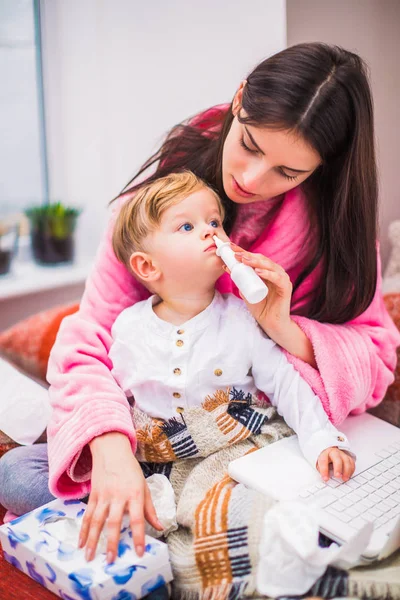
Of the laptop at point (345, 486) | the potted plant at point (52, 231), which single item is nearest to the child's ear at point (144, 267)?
the laptop at point (345, 486)

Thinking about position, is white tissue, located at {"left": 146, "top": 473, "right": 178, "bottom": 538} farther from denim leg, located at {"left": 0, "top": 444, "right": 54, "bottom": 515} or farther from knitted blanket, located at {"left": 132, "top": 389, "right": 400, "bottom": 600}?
denim leg, located at {"left": 0, "top": 444, "right": 54, "bottom": 515}

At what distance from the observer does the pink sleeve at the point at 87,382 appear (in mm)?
960

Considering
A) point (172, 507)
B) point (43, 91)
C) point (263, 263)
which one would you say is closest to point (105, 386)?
point (172, 507)

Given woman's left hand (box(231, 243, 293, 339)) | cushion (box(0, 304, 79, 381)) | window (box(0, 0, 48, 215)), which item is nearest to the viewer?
woman's left hand (box(231, 243, 293, 339))

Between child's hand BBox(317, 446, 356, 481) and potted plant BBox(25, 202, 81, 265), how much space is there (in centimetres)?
126

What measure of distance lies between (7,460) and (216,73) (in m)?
1.02

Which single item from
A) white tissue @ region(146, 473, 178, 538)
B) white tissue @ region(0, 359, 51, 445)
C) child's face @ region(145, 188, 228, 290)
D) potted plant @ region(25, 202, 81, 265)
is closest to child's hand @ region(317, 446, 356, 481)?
white tissue @ region(146, 473, 178, 538)

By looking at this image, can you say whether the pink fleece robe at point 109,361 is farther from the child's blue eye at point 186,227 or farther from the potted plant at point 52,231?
the potted plant at point 52,231

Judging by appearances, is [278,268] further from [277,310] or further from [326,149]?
[326,149]

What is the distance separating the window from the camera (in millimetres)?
1912

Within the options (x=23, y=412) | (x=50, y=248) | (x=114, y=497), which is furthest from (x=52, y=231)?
(x=114, y=497)

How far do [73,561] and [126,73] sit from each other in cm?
138

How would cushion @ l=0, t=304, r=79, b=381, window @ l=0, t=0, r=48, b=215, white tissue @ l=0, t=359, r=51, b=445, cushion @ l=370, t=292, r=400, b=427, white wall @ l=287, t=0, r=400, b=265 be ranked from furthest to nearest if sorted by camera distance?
1. window @ l=0, t=0, r=48, b=215
2. cushion @ l=0, t=304, r=79, b=381
3. white wall @ l=287, t=0, r=400, b=265
4. cushion @ l=370, t=292, r=400, b=427
5. white tissue @ l=0, t=359, r=51, b=445

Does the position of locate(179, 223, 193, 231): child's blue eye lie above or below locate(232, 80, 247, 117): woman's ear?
below
